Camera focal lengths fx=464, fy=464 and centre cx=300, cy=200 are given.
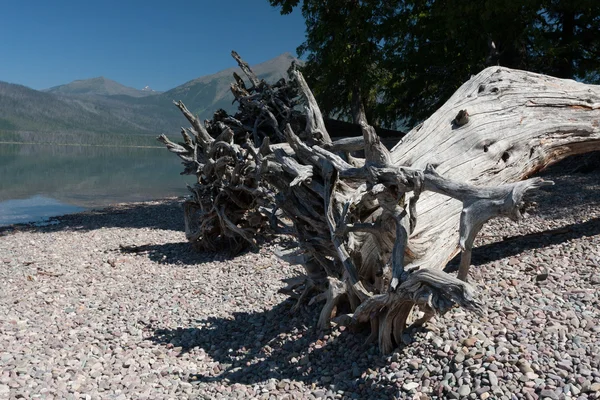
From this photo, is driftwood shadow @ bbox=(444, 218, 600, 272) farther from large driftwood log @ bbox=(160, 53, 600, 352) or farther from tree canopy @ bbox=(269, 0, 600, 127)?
tree canopy @ bbox=(269, 0, 600, 127)

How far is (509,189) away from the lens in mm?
3352

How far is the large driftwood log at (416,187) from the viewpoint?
3.66 metres

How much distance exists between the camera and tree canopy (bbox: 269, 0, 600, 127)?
13266 mm

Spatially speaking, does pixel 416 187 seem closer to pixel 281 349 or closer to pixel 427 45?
pixel 281 349

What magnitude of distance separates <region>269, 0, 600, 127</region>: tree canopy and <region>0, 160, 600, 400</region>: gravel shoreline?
678 cm

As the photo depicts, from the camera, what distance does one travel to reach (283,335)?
4.86m

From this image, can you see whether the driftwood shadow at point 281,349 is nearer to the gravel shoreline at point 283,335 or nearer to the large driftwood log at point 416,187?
the gravel shoreline at point 283,335

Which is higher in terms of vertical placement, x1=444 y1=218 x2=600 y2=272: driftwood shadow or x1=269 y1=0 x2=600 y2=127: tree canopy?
x1=269 y1=0 x2=600 y2=127: tree canopy

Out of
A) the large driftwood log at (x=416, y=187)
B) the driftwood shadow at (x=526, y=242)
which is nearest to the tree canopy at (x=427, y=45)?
the large driftwood log at (x=416, y=187)

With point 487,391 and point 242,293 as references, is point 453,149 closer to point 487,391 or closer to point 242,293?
point 487,391

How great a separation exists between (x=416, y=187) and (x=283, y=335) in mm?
2179

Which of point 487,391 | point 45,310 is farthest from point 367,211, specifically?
point 45,310

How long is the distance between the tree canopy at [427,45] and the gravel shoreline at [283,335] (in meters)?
6.78

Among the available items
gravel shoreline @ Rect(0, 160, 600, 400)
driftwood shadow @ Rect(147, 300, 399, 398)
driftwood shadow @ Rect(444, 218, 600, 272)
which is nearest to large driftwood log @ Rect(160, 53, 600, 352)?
driftwood shadow @ Rect(147, 300, 399, 398)
